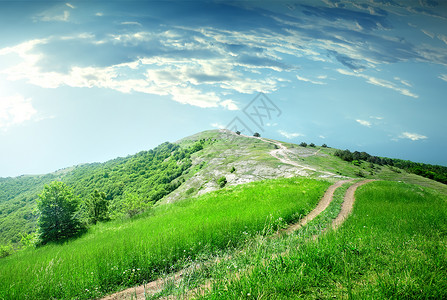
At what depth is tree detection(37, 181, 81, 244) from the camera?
23844mm

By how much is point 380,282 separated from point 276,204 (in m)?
13.1

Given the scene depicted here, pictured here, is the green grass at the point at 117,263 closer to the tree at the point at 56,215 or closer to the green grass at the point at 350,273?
the green grass at the point at 350,273

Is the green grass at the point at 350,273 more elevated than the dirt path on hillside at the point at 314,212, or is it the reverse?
the green grass at the point at 350,273

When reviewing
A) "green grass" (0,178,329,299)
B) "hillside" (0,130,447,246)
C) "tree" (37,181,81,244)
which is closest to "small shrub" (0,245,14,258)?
"tree" (37,181,81,244)

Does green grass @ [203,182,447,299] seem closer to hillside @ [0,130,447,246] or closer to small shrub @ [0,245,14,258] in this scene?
small shrub @ [0,245,14,258]

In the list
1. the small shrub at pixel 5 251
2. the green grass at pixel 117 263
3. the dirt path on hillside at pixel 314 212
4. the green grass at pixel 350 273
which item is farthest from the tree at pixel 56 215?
the green grass at pixel 350 273

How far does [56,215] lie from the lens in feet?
80.1

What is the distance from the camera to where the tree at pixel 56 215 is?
78.2 feet

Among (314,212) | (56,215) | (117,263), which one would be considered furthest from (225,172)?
(117,263)

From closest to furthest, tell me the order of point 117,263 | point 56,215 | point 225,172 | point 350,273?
point 350,273, point 117,263, point 56,215, point 225,172

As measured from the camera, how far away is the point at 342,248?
22.0 feet

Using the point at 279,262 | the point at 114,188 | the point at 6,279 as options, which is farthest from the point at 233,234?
the point at 114,188

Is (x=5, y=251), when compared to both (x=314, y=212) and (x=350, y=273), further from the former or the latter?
(x=350, y=273)

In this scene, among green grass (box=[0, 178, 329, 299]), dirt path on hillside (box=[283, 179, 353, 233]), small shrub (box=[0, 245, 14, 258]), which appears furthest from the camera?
small shrub (box=[0, 245, 14, 258])
